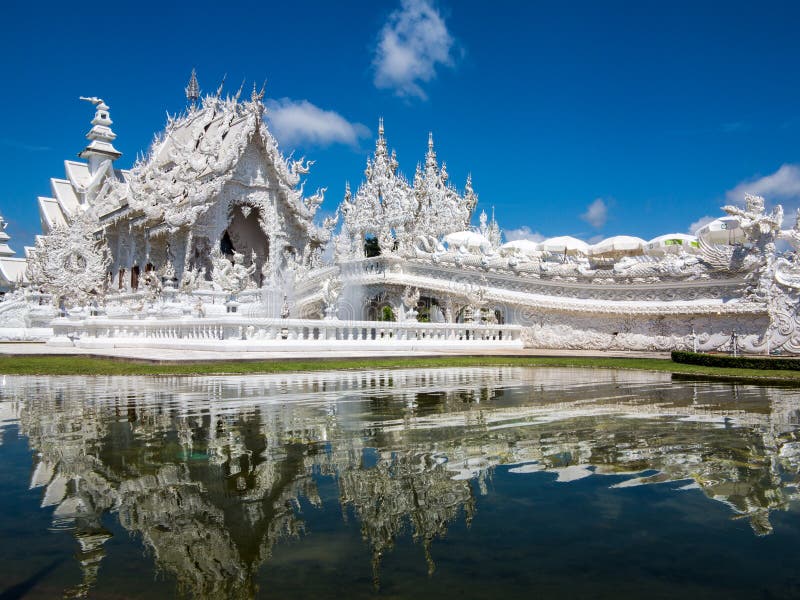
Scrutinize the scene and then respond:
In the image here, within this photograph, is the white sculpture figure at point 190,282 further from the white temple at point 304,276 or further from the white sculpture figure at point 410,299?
the white sculpture figure at point 410,299

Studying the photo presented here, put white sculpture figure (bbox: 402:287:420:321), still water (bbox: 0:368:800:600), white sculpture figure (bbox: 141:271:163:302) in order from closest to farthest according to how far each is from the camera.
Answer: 1. still water (bbox: 0:368:800:600)
2. white sculpture figure (bbox: 402:287:420:321)
3. white sculpture figure (bbox: 141:271:163:302)

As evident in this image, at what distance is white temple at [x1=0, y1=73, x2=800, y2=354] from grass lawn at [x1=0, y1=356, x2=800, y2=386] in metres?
2.27

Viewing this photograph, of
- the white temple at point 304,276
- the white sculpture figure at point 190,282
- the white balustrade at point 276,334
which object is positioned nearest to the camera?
the white balustrade at point 276,334

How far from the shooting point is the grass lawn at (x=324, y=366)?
10.7 meters

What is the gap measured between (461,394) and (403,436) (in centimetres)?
296

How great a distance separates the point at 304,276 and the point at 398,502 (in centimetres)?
2177

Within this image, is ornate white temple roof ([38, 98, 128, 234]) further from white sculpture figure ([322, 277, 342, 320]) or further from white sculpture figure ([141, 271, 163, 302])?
white sculpture figure ([322, 277, 342, 320])

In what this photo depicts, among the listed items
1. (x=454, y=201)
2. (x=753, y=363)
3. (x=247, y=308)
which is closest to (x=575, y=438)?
(x=753, y=363)

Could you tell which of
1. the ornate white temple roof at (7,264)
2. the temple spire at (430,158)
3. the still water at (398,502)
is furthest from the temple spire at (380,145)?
the still water at (398,502)

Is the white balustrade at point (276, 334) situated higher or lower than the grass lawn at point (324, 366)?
higher

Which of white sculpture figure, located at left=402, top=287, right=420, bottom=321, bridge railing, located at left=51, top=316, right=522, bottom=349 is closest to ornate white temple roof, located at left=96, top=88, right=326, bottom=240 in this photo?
bridge railing, located at left=51, top=316, right=522, bottom=349

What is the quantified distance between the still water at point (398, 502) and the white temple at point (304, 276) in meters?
9.07

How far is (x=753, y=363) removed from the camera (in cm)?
1217

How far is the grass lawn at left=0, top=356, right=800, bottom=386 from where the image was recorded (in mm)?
10651
